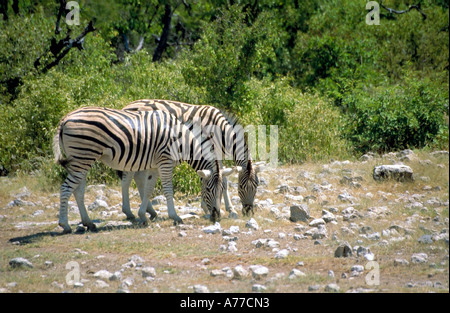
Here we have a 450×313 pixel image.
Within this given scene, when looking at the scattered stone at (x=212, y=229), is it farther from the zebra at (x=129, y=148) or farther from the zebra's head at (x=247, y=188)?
the zebra's head at (x=247, y=188)

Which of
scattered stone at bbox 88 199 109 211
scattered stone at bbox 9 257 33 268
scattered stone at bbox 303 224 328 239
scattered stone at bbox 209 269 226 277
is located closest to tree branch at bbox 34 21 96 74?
scattered stone at bbox 88 199 109 211

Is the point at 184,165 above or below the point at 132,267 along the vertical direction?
above

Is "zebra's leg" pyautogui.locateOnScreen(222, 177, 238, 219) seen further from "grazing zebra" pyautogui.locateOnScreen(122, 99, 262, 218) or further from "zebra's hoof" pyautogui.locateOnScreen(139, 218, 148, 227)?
"zebra's hoof" pyautogui.locateOnScreen(139, 218, 148, 227)

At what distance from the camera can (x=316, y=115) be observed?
53.3 feet

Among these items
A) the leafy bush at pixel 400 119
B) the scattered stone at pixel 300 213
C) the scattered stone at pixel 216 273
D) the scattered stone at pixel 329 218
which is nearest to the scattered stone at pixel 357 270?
the scattered stone at pixel 216 273

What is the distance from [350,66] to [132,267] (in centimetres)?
1553

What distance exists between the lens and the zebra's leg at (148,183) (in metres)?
10.6

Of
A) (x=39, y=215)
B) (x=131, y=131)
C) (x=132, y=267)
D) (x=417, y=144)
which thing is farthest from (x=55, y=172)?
(x=417, y=144)

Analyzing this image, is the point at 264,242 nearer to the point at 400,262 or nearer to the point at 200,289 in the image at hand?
the point at 400,262

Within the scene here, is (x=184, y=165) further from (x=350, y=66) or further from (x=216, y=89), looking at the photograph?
(x=350, y=66)

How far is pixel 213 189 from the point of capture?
1038 centimetres

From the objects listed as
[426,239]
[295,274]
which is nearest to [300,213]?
[426,239]

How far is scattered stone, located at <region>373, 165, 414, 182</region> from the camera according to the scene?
1198 cm

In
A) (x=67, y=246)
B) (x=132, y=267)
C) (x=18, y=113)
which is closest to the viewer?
(x=132, y=267)
